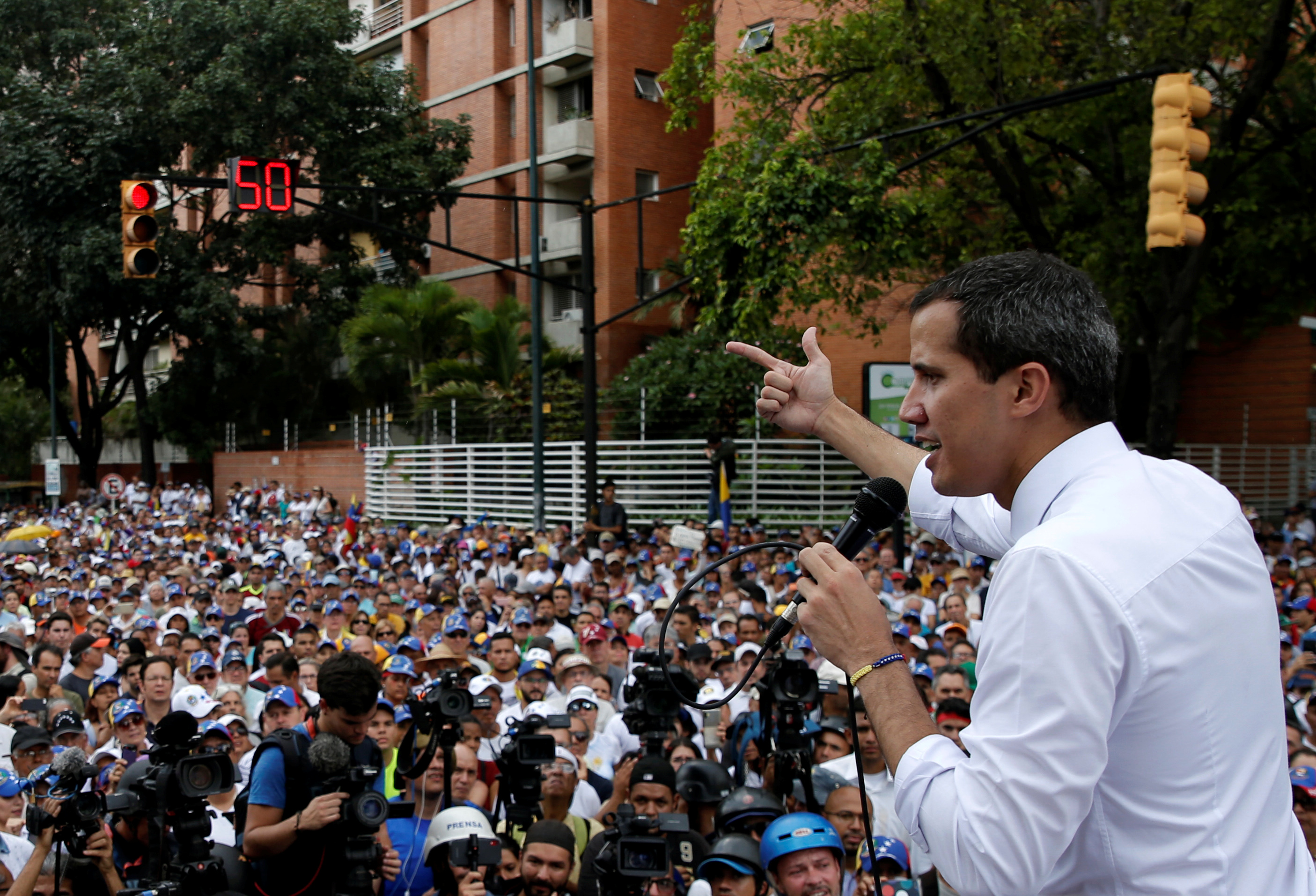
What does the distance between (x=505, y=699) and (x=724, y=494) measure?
8256 millimetres

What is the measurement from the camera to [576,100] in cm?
3073

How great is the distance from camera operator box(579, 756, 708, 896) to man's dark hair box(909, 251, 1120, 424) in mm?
3596

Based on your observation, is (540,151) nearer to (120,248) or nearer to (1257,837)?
(120,248)

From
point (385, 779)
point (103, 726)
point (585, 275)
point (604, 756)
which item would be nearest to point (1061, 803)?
point (385, 779)

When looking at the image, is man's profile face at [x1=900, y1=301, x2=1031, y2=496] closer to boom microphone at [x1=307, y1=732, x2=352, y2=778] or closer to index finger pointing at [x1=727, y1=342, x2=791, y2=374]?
index finger pointing at [x1=727, y1=342, x2=791, y2=374]

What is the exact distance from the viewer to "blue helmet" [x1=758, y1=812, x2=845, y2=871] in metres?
4.81

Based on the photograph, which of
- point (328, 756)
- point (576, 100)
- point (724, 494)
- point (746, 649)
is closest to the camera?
point (328, 756)

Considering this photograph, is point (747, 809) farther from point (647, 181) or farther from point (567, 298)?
point (567, 298)

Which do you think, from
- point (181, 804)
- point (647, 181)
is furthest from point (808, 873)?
point (647, 181)

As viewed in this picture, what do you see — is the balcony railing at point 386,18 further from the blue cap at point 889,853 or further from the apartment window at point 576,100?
the blue cap at point 889,853

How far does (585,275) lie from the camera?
16188 mm

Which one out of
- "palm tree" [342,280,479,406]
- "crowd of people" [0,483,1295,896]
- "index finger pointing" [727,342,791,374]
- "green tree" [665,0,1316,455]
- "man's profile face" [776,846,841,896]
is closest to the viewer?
"index finger pointing" [727,342,791,374]

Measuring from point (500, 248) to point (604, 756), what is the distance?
25.5 metres

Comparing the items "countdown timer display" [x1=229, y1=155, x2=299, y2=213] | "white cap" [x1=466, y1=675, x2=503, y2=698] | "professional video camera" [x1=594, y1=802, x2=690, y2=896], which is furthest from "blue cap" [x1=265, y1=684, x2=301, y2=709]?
"countdown timer display" [x1=229, y1=155, x2=299, y2=213]
